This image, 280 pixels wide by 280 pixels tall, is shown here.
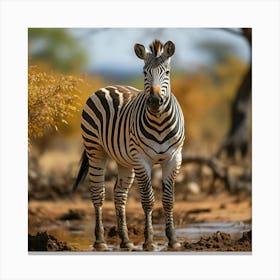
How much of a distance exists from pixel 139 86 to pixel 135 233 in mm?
21641

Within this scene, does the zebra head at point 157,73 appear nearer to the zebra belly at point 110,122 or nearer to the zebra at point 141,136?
the zebra at point 141,136

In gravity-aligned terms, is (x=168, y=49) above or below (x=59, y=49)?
below

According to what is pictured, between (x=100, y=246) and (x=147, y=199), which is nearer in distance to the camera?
(x=147, y=199)

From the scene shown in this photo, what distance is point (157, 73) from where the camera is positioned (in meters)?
8.75

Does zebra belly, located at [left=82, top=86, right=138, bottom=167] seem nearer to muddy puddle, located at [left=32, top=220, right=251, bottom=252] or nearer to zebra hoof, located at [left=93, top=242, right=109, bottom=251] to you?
zebra hoof, located at [left=93, top=242, right=109, bottom=251]

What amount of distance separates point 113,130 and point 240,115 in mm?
9730

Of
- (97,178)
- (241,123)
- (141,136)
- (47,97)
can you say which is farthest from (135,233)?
(241,123)

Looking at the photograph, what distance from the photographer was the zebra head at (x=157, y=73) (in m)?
8.68

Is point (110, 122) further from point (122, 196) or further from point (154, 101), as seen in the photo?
point (154, 101)

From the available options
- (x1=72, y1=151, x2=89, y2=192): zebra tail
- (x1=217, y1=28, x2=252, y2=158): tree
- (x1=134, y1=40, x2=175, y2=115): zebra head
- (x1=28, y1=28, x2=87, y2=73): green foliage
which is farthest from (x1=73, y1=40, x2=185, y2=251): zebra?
(x1=28, y1=28, x2=87, y2=73): green foliage

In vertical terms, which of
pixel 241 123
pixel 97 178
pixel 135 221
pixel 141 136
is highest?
pixel 241 123

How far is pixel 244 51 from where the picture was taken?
29.7 metres

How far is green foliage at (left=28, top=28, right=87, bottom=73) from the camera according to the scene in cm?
2765

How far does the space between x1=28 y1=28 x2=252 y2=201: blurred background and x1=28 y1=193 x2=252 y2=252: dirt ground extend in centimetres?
55
